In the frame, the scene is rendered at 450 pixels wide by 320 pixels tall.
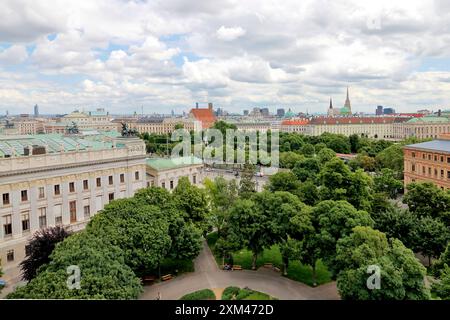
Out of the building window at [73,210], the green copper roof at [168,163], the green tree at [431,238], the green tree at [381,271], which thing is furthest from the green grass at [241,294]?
the green copper roof at [168,163]

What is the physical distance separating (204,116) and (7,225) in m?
124

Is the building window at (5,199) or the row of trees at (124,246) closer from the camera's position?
the row of trees at (124,246)

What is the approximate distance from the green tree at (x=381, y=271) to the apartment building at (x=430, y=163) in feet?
90.1

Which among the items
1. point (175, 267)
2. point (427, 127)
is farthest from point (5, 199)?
point (427, 127)

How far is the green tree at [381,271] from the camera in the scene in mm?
15844

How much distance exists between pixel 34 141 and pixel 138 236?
52.3 feet

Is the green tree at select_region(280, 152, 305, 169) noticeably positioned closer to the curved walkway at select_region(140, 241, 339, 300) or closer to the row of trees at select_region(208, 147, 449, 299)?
the row of trees at select_region(208, 147, 449, 299)

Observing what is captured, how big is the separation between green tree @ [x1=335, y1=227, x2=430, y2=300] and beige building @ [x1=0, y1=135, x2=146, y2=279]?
2186 centimetres

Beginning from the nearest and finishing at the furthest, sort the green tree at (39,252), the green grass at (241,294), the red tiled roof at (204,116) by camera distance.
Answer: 1. the green grass at (241,294)
2. the green tree at (39,252)
3. the red tiled roof at (204,116)

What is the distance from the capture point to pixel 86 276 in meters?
14.4

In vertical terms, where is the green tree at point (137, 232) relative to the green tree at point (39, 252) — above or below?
above

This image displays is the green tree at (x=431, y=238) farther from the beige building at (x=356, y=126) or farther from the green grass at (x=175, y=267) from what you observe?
the beige building at (x=356, y=126)

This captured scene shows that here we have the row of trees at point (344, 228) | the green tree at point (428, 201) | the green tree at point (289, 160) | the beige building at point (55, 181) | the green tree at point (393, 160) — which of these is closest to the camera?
the row of trees at point (344, 228)

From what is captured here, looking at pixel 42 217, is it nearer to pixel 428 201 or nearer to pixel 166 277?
pixel 166 277
